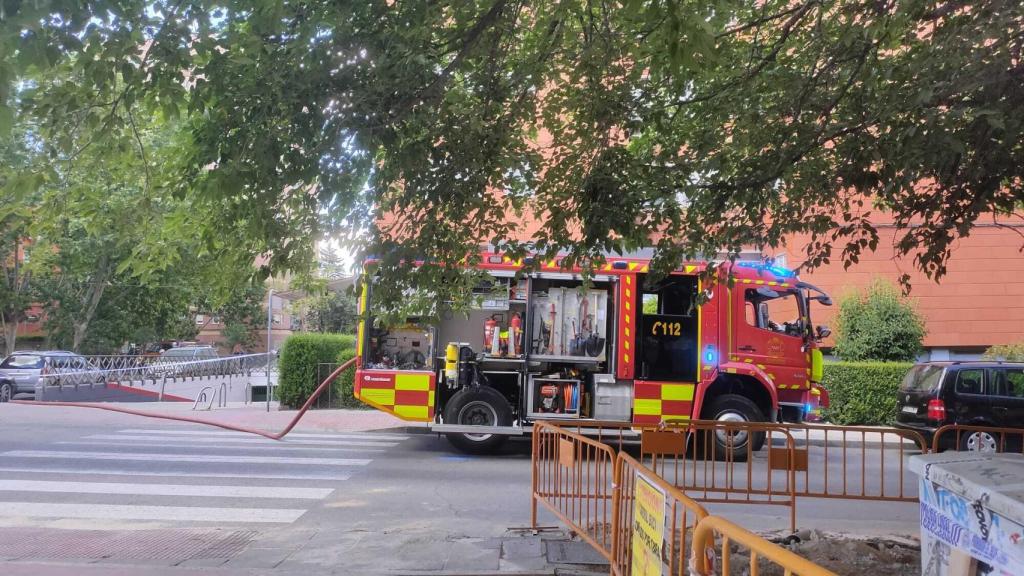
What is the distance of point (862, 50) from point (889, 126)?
767mm

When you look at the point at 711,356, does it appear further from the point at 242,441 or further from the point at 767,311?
the point at 242,441

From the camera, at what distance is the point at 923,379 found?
43.0 ft

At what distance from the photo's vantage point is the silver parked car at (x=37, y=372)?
21.9 m

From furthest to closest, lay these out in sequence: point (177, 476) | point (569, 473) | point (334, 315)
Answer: point (334, 315) < point (177, 476) < point (569, 473)

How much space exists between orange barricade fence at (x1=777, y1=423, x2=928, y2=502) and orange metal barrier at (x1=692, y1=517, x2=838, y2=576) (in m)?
4.65

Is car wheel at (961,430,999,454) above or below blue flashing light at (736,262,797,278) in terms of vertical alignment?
below

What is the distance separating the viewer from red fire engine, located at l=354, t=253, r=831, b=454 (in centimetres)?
1152

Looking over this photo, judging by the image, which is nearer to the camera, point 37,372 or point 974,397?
point 974,397

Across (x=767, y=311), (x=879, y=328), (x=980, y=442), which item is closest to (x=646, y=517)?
(x=767, y=311)

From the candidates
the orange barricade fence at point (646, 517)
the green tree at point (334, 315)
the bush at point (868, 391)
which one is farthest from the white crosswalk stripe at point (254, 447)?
the green tree at point (334, 315)

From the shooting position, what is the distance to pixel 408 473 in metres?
10.2

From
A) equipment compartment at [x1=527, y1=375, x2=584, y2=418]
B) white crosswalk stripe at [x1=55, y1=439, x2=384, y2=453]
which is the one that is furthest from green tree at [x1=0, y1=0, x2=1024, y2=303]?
white crosswalk stripe at [x1=55, y1=439, x2=384, y2=453]

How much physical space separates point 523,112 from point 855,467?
8.05 meters

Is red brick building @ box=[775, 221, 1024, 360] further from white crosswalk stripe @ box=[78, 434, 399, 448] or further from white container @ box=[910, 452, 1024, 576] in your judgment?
white container @ box=[910, 452, 1024, 576]
